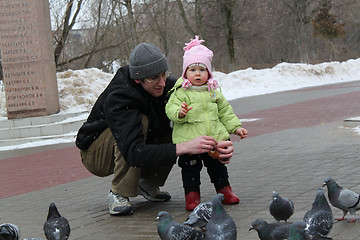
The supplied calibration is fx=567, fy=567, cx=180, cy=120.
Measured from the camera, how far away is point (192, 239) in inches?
143

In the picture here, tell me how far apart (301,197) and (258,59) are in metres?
58.0

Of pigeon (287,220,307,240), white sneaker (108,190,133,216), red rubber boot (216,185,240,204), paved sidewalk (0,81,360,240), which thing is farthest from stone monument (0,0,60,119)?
pigeon (287,220,307,240)

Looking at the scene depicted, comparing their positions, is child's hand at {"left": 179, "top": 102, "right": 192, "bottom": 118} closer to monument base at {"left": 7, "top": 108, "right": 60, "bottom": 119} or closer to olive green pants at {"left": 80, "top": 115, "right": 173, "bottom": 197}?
olive green pants at {"left": 80, "top": 115, "right": 173, "bottom": 197}

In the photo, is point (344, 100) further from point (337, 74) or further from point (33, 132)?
point (337, 74)

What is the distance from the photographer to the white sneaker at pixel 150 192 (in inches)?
226

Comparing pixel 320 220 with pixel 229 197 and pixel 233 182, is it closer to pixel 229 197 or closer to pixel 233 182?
pixel 229 197

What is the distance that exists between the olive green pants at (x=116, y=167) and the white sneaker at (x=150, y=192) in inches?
1.8

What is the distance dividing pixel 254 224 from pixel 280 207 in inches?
16.7

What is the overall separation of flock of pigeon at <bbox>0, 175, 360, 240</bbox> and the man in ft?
2.78

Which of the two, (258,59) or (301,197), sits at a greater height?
(301,197)

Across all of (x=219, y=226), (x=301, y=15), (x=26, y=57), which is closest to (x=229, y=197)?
(x=219, y=226)

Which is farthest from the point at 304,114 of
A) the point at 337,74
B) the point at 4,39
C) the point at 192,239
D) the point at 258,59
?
the point at 258,59

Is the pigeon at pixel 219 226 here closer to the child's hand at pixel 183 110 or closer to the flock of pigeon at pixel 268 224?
the flock of pigeon at pixel 268 224

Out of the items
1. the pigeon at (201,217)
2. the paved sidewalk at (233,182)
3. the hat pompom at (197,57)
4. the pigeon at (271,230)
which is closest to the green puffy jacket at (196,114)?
the hat pompom at (197,57)
